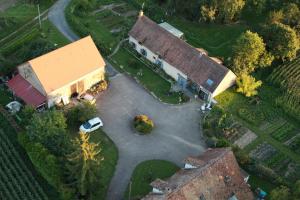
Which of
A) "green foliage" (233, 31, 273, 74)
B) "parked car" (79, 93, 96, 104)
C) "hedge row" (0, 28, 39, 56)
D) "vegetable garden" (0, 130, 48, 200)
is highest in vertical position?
"green foliage" (233, 31, 273, 74)

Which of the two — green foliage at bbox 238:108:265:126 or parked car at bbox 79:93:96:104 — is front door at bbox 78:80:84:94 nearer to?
parked car at bbox 79:93:96:104

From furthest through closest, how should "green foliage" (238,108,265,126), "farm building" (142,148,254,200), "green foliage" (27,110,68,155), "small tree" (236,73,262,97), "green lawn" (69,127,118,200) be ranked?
"small tree" (236,73,262,97), "green foliage" (238,108,265,126), "green foliage" (27,110,68,155), "green lawn" (69,127,118,200), "farm building" (142,148,254,200)

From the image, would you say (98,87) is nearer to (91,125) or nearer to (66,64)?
(66,64)

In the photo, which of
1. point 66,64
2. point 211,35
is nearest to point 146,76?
point 66,64

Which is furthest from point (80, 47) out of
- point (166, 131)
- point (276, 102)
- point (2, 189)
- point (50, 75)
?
point (276, 102)

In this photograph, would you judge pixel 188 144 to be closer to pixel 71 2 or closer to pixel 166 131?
pixel 166 131

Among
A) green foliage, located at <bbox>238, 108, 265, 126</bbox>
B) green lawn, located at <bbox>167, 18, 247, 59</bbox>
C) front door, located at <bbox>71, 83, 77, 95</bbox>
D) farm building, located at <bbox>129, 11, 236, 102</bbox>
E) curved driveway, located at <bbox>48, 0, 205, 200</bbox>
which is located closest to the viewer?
curved driveway, located at <bbox>48, 0, 205, 200</bbox>

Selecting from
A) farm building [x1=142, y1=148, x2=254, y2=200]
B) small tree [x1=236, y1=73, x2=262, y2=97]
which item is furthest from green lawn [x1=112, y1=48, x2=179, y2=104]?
farm building [x1=142, y1=148, x2=254, y2=200]
